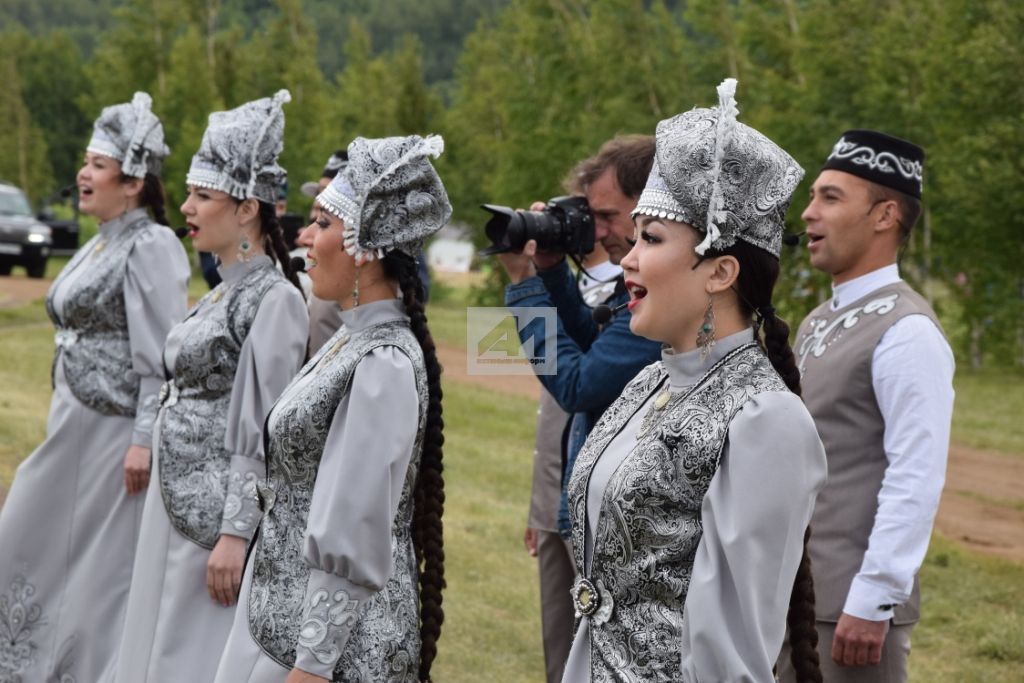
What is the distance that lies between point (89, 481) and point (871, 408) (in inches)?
117

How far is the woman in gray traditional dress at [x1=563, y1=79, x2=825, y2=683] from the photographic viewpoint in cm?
239

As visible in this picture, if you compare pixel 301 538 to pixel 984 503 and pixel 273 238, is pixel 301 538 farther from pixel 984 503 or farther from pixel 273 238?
pixel 984 503

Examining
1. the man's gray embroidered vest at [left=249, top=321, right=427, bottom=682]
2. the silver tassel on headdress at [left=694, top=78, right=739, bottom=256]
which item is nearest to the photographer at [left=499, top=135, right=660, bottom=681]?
the man's gray embroidered vest at [left=249, top=321, right=427, bottom=682]

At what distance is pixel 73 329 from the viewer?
17.9 ft

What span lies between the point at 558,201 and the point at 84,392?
2.49 metres

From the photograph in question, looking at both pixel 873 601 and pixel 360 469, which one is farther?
pixel 873 601

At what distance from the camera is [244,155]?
4699 mm

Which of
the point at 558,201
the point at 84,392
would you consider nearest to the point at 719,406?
the point at 558,201

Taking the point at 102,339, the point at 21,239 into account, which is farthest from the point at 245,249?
the point at 21,239

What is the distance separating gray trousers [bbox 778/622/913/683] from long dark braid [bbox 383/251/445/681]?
930mm

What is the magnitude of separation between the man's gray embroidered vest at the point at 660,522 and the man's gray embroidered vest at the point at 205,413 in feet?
7.02

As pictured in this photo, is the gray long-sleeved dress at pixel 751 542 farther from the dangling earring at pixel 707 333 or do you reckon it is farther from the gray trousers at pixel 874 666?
the gray trousers at pixel 874 666

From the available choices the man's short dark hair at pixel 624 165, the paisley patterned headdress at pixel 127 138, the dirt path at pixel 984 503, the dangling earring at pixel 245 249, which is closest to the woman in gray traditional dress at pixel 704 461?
the man's short dark hair at pixel 624 165

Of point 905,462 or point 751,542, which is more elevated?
point 751,542
